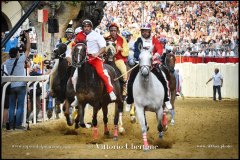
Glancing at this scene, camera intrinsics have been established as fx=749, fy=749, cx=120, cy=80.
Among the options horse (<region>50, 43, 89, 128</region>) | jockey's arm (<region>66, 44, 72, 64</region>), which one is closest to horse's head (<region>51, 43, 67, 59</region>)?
horse (<region>50, 43, 89, 128</region>)

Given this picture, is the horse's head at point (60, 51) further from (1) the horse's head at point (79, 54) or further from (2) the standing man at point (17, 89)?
(1) the horse's head at point (79, 54)

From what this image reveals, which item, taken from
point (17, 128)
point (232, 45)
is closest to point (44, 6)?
point (232, 45)

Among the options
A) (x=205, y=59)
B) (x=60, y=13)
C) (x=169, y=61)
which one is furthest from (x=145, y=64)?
(x=205, y=59)

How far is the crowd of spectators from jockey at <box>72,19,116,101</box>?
18419 millimetres

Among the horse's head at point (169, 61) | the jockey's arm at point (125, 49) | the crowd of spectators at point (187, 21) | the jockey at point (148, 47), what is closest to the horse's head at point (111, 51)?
the jockey's arm at point (125, 49)

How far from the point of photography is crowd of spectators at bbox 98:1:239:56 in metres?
37.6

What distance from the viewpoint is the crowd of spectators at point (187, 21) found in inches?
1479

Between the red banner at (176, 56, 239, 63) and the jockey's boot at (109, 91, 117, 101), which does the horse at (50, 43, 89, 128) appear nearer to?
the jockey's boot at (109, 91, 117, 101)

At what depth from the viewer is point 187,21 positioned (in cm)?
4175

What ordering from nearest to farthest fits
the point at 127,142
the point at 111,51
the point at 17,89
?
the point at 127,142 → the point at 17,89 → the point at 111,51

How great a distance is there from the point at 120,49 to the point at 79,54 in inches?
138

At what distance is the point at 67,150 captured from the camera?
41.7 feet

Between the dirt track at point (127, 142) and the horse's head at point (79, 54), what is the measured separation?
154cm

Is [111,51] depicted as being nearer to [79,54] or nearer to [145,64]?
[79,54]
